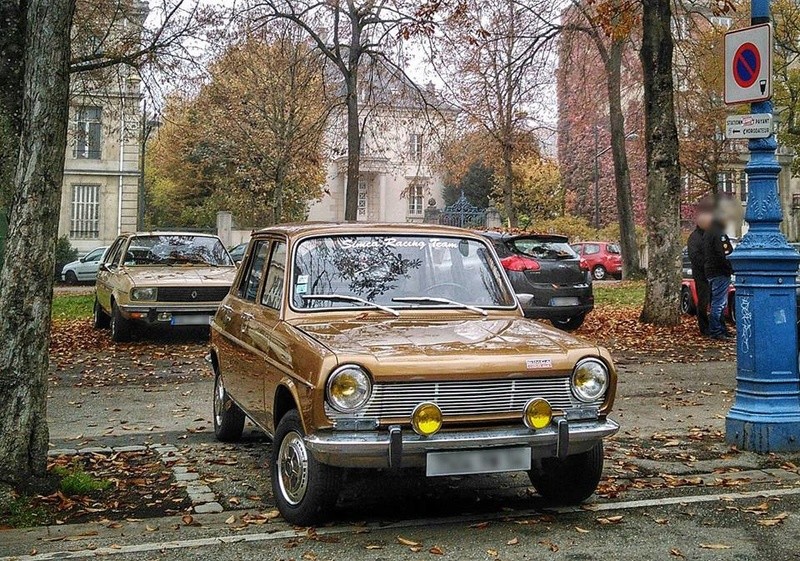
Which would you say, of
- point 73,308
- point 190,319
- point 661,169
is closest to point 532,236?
point 661,169

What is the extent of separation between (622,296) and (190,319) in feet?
46.3

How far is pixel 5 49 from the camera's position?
39.6 ft

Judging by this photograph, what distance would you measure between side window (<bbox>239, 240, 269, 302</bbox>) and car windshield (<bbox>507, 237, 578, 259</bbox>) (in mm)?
8783

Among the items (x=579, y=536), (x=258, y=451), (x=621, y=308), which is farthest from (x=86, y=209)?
(x=579, y=536)

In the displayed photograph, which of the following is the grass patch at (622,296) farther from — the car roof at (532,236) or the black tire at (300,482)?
the black tire at (300,482)

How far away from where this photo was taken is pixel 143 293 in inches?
543

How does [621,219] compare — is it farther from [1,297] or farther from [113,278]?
[1,297]

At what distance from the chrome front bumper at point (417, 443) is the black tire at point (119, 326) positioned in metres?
10.1

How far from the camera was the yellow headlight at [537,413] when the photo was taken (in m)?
5.06

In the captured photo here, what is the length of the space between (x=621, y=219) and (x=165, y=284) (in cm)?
2007

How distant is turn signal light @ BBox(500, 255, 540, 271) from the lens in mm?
15297

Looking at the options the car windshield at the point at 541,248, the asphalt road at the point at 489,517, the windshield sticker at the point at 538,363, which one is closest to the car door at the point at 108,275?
the car windshield at the point at 541,248

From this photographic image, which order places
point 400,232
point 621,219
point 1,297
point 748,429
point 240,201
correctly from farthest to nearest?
point 240,201, point 621,219, point 748,429, point 400,232, point 1,297

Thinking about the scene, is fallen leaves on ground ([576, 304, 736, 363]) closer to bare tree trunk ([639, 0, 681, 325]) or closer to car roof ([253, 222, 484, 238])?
bare tree trunk ([639, 0, 681, 325])
